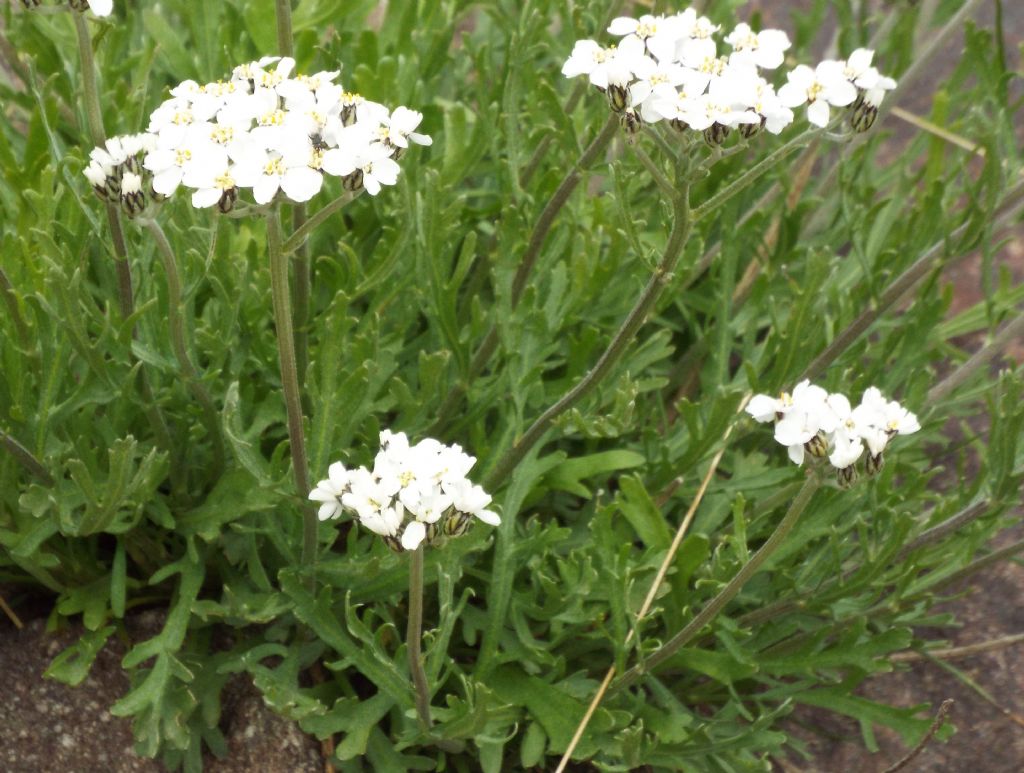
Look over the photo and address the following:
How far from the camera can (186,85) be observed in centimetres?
169

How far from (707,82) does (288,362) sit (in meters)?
0.71

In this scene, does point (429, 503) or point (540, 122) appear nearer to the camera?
point (429, 503)

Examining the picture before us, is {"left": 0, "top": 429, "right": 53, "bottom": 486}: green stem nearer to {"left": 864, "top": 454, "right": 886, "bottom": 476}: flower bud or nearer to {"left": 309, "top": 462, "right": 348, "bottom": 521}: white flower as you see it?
{"left": 309, "top": 462, "right": 348, "bottom": 521}: white flower

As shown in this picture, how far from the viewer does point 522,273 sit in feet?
8.14

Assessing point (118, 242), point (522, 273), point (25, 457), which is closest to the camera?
point (118, 242)

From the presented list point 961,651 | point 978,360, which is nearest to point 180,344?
point 978,360

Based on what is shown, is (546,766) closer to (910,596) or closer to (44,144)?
(910,596)

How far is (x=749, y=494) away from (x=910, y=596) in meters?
0.40

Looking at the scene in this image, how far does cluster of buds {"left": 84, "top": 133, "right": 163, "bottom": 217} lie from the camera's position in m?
1.67

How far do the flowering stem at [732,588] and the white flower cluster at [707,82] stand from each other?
51cm

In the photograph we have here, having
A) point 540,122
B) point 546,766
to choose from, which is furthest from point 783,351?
point 546,766

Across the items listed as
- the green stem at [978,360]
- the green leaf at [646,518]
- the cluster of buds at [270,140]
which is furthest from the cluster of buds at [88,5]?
the green stem at [978,360]

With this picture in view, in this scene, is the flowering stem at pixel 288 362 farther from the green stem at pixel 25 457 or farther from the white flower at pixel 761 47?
the white flower at pixel 761 47

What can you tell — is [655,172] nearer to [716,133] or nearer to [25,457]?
[716,133]
